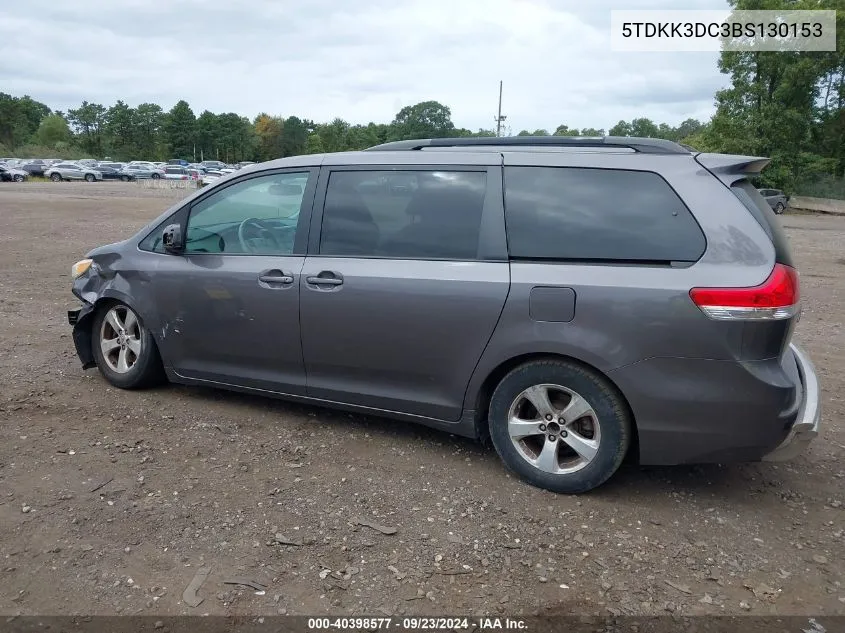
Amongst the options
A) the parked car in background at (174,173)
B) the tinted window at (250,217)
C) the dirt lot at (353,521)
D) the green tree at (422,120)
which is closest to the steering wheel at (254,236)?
the tinted window at (250,217)

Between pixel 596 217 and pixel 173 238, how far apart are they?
275 cm

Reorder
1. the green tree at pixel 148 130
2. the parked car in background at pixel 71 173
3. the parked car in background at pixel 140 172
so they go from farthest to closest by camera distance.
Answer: the green tree at pixel 148 130, the parked car in background at pixel 140 172, the parked car in background at pixel 71 173

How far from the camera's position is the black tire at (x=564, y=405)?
11.4 ft

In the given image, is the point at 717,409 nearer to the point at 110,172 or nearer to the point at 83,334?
the point at 83,334

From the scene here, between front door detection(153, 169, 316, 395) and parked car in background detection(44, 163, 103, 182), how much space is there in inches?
2214

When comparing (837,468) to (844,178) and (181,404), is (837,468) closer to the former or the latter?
(181,404)

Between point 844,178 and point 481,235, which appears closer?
point 481,235

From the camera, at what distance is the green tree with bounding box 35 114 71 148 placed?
103m

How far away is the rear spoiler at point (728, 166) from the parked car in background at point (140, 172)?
210 feet

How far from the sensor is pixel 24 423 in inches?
174

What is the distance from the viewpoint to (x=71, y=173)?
5438 cm

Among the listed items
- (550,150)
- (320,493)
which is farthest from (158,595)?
(550,150)

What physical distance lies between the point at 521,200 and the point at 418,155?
0.74m

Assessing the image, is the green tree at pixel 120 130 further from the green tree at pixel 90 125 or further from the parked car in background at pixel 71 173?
the parked car in background at pixel 71 173
